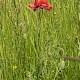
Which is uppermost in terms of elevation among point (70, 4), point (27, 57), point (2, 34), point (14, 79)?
point (70, 4)

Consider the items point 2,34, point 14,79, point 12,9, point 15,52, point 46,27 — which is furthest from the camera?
point 12,9

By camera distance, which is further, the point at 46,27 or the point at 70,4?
the point at 70,4

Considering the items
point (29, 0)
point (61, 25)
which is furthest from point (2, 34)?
point (29, 0)

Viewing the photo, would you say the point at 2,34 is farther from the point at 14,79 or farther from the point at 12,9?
the point at 12,9

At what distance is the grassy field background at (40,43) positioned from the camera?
4.74 ft

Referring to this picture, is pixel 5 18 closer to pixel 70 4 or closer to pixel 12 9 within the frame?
pixel 12 9

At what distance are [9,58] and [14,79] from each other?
0.50ft

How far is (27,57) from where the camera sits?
5.47ft

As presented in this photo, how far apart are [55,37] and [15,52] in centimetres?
37

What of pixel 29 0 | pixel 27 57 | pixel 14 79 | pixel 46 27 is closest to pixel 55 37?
pixel 46 27

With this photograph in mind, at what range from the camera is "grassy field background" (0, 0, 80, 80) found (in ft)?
4.74

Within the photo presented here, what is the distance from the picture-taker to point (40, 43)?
63.3 inches

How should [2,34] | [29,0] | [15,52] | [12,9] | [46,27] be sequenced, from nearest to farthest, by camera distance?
[15,52] < [2,34] < [46,27] < [12,9] < [29,0]

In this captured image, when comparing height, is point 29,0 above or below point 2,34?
above
